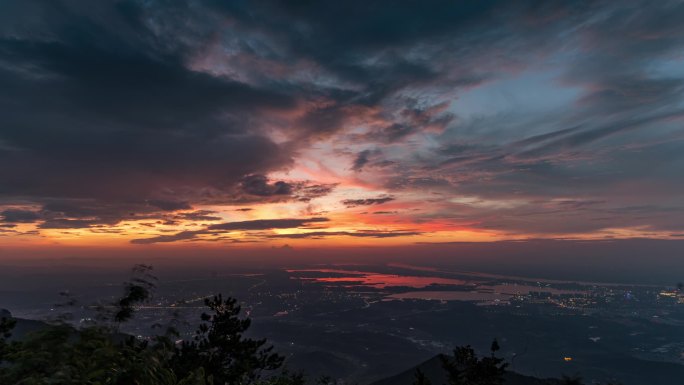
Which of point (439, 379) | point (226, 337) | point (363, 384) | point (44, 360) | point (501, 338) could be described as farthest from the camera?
point (501, 338)

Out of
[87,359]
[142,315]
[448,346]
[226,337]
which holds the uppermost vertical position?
[87,359]

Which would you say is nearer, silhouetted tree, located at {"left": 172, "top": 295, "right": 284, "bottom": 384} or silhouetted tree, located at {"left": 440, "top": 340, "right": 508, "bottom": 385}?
silhouetted tree, located at {"left": 440, "top": 340, "right": 508, "bottom": 385}

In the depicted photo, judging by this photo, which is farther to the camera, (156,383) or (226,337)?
(226,337)

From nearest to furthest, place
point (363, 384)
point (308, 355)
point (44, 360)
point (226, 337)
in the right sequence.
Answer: point (44, 360) → point (226, 337) → point (363, 384) → point (308, 355)

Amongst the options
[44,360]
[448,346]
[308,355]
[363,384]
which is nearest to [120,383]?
[44,360]

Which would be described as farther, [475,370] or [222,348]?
[222,348]

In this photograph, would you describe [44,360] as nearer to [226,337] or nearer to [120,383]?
[120,383]

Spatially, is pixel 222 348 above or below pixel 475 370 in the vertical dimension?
below

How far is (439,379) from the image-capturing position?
95.6 m

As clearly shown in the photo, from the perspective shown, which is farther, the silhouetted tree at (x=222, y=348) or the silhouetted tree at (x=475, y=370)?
the silhouetted tree at (x=222, y=348)

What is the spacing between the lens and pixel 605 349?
166875 mm

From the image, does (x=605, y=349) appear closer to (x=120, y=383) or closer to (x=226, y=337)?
(x=226, y=337)

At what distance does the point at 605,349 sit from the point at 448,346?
2840 inches

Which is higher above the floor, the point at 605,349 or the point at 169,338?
the point at 169,338
